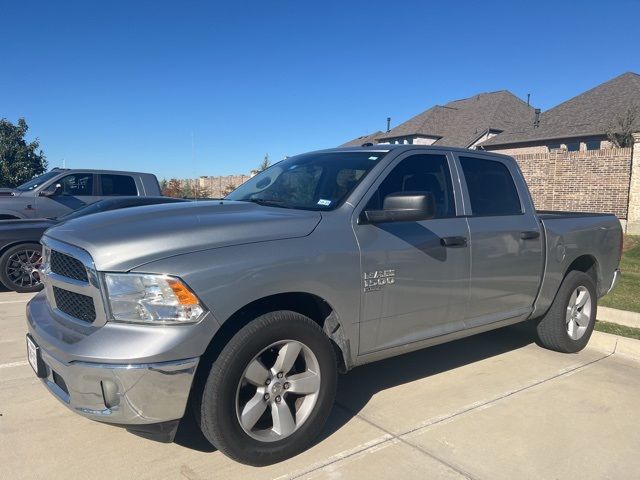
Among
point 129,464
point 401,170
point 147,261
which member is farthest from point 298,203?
point 129,464

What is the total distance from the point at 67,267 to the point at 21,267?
5772mm

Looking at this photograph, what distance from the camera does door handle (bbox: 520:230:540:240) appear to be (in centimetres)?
454

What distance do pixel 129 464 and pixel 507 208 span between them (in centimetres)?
354

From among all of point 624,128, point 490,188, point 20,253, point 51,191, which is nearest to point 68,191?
point 51,191

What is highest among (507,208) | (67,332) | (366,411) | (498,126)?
(498,126)

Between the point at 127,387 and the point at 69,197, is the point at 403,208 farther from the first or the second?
the point at 69,197

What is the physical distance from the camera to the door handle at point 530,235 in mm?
4543

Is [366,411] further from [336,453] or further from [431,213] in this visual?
[431,213]

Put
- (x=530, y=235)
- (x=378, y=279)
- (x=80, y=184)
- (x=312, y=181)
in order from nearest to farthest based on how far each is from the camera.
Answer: (x=378, y=279) → (x=312, y=181) → (x=530, y=235) → (x=80, y=184)

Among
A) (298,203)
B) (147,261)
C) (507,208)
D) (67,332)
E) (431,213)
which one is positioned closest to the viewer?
(147,261)

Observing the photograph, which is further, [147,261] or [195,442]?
[195,442]

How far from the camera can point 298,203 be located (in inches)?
151

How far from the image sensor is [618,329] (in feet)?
19.4

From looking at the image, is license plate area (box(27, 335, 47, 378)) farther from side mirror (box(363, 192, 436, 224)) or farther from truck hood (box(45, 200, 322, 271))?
side mirror (box(363, 192, 436, 224))
